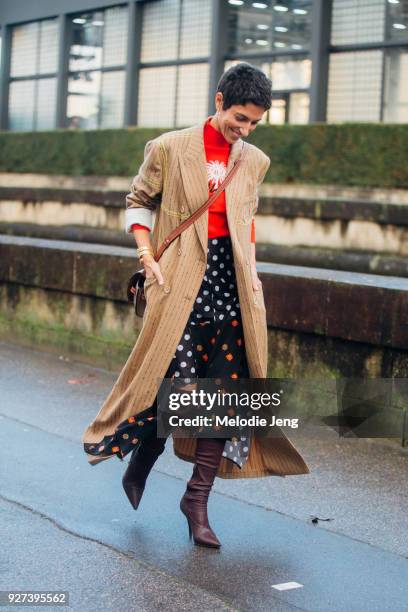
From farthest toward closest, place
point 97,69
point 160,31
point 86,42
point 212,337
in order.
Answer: point 86,42 → point 97,69 → point 160,31 → point 212,337

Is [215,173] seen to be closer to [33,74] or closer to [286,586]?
[286,586]

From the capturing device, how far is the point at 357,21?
→ 15375mm

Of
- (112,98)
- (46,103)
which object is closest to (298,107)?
(112,98)

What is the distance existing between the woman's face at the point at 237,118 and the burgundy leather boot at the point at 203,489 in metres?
1.23

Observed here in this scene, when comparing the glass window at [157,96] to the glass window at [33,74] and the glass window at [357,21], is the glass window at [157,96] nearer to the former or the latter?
the glass window at [33,74]

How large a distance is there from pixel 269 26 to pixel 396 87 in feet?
9.04

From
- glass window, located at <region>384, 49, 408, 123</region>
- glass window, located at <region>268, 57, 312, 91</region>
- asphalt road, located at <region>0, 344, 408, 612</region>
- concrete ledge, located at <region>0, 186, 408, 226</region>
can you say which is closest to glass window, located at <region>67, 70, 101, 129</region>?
glass window, located at <region>268, 57, 312, 91</region>

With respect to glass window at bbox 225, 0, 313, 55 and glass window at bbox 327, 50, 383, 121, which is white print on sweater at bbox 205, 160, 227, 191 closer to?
glass window at bbox 327, 50, 383, 121

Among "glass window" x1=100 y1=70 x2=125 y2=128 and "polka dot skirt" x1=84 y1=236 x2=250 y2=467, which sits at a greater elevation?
"glass window" x1=100 y1=70 x2=125 y2=128

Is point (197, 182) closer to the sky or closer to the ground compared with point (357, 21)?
closer to the ground

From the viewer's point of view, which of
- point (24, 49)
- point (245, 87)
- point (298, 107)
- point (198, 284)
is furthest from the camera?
point (24, 49)

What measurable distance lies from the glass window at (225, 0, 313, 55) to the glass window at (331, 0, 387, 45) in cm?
50

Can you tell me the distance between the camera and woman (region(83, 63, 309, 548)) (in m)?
4.63

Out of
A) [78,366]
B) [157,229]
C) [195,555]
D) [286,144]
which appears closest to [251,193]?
[157,229]
